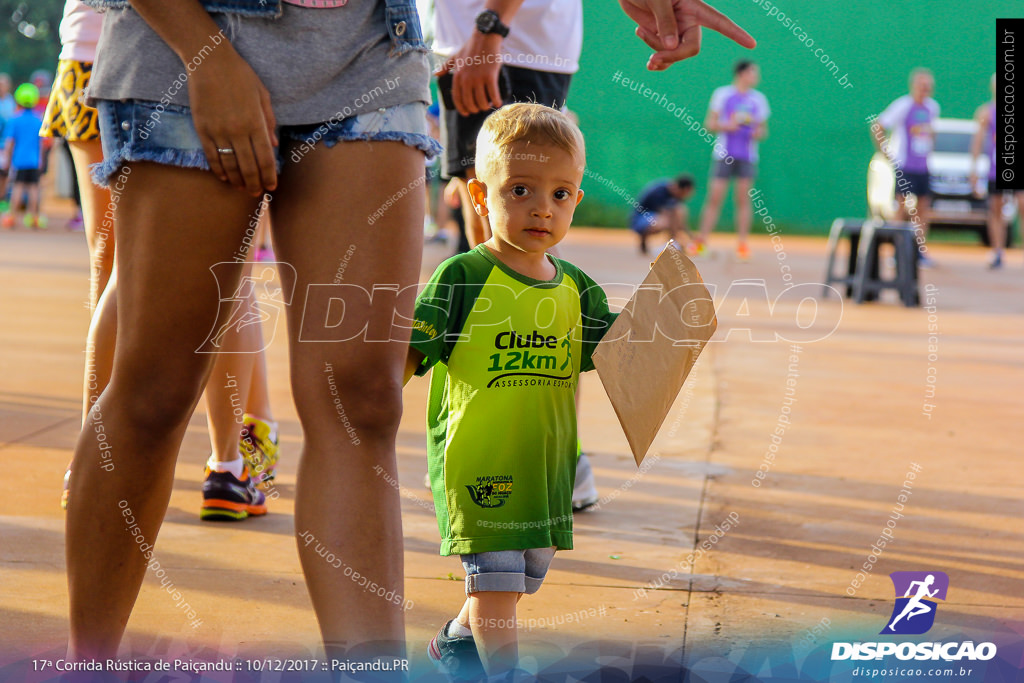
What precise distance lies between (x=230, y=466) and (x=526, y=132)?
56.2 inches

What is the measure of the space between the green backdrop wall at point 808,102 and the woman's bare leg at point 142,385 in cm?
1875

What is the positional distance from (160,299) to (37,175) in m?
13.8

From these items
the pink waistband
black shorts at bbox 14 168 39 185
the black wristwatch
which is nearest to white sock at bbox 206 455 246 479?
the black wristwatch

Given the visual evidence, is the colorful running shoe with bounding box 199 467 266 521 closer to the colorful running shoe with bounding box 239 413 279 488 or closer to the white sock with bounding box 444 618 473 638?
the colorful running shoe with bounding box 239 413 279 488

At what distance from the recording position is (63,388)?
15.6ft

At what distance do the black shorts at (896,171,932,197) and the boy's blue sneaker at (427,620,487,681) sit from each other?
35.6 feet

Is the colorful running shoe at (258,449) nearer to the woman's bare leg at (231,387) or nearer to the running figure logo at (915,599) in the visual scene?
the woman's bare leg at (231,387)

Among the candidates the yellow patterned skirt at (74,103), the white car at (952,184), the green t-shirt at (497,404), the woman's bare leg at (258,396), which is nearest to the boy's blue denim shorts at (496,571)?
the green t-shirt at (497,404)

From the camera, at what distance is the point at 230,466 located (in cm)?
316

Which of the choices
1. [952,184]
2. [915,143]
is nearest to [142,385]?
[915,143]

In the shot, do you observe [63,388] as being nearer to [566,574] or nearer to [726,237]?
[566,574]

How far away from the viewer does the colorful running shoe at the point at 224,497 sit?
3135 mm

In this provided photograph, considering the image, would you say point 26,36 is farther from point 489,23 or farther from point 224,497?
point 489,23

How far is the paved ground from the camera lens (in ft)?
7.95
